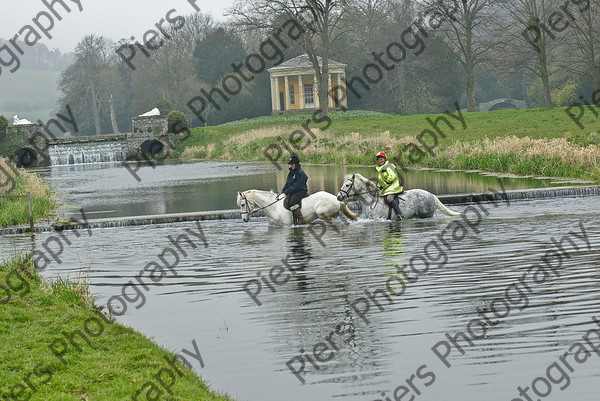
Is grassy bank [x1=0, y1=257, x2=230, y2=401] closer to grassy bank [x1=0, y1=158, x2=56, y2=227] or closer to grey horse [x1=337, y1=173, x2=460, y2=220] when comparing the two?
grey horse [x1=337, y1=173, x2=460, y2=220]

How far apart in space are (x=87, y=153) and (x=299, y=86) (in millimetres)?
27611

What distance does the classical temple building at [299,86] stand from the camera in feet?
302

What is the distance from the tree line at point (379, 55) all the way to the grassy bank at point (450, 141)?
24.2ft

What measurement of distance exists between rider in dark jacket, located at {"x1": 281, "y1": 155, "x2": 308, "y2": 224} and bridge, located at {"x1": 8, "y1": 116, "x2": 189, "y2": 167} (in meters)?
55.0

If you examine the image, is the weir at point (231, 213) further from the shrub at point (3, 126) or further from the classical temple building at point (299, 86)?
the classical temple building at point (299, 86)

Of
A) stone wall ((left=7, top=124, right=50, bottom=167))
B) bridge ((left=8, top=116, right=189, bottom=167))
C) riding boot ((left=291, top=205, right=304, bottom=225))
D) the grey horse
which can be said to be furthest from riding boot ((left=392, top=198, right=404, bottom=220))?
stone wall ((left=7, top=124, right=50, bottom=167))

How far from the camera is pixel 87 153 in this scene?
76125 millimetres

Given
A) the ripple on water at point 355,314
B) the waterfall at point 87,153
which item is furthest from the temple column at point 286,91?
the ripple on water at point 355,314

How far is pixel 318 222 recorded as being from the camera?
23.2m

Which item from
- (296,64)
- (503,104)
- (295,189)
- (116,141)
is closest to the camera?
(295,189)

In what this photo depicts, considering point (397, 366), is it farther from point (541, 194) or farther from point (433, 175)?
point (433, 175)

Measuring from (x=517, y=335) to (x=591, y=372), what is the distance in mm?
1383

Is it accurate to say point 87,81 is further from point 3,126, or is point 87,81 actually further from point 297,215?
point 297,215

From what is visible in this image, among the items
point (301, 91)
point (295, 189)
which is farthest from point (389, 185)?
point (301, 91)
